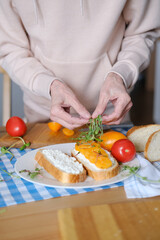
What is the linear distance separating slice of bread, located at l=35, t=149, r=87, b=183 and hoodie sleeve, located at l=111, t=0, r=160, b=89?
60cm

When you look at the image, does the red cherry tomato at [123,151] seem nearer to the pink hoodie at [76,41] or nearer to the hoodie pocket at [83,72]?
the pink hoodie at [76,41]

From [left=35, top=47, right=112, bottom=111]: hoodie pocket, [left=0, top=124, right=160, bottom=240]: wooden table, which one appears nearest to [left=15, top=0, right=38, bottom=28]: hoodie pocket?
[left=35, top=47, right=112, bottom=111]: hoodie pocket

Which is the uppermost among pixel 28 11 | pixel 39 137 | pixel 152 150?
pixel 28 11

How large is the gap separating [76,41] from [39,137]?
0.55 metres

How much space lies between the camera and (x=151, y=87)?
7395 mm

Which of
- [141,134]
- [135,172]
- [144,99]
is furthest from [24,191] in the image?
[144,99]

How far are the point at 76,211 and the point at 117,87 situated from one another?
73cm

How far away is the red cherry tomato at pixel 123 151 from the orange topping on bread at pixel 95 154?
6 centimetres

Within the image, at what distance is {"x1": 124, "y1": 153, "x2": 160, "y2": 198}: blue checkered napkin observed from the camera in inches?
39.4

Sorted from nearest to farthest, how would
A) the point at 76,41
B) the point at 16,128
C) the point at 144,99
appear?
the point at 16,128, the point at 76,41, the point at 144,99

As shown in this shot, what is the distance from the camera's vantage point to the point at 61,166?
110 centimetres

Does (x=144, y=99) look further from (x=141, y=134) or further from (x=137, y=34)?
(x=141, y=134)

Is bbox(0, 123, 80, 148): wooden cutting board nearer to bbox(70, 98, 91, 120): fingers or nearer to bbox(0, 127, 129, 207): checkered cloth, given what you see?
bbox(70, 98, 91, 120): fingers

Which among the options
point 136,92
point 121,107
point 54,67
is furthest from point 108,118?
point 136,92
